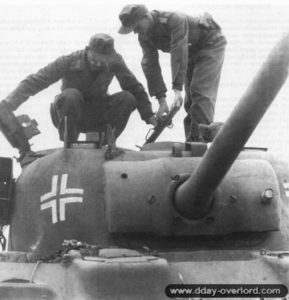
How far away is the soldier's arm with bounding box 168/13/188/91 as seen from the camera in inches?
373

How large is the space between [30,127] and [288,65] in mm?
3914

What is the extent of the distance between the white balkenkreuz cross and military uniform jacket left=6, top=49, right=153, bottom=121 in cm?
202

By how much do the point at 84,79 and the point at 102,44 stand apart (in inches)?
24.1

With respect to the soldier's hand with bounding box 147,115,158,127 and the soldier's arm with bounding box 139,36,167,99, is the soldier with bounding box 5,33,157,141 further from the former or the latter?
the soldier's arm with bounding box 139,36,167,99

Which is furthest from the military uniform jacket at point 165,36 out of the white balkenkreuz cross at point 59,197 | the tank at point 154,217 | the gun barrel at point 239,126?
the gun barrel at point 239,126

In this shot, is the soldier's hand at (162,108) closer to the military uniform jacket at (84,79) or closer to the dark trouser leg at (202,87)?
the military uniform jacket at (84,79)

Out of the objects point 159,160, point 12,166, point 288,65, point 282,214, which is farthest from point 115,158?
point 288,65

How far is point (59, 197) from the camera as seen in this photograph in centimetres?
755

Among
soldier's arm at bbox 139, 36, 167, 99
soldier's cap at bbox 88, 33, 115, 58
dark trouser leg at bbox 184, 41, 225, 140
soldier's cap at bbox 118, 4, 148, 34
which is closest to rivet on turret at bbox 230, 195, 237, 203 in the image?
dark trouser leg at bbox 184, 41, 225, 140

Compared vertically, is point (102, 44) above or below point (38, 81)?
above

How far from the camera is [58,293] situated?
20.1 ft

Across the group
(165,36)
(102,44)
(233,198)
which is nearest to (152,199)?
(233,198)

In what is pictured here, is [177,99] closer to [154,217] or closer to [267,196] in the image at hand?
[267,196]

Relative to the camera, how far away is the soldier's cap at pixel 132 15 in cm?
1009
